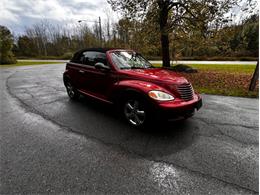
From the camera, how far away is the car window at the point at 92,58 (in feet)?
15.7

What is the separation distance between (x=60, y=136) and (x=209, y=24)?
12029 mm

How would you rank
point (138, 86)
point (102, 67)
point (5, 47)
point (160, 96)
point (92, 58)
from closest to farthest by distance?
point (160, 96) < point (138, 86) < point (102, 67) < point (92, 58) < point (5, 47)

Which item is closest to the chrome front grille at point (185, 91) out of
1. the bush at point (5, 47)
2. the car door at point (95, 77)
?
the car door at point (95, 77)

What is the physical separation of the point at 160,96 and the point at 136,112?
707 millimetres

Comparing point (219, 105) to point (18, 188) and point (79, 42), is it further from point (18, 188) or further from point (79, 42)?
point (79, 42)

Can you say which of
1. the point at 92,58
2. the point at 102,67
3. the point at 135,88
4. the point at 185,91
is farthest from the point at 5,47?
the point at 185,91

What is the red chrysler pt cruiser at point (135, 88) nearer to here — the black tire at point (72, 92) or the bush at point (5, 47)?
the black tire at point (72, 92)

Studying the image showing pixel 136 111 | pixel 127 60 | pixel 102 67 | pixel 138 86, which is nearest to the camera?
pixel 138 86

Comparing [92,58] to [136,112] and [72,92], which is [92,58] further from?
[136,112]

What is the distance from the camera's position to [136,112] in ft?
13.0

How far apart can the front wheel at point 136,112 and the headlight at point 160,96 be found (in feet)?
0.92

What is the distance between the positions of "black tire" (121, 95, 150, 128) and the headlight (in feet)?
0.78

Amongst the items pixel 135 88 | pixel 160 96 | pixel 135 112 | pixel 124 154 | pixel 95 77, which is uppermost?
pixel 95 77

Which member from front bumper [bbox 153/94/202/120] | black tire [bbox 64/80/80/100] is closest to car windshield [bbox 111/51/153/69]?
front bumper [bbox 153/94/202/120]
